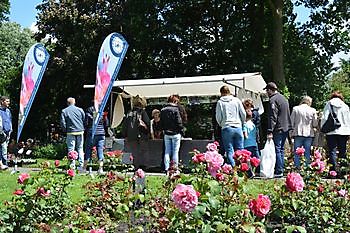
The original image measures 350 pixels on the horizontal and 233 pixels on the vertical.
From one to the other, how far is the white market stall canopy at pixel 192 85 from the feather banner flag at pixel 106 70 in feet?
11.7

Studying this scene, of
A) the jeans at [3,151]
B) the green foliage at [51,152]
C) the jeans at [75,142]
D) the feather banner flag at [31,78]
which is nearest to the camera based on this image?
the jeans at [75,142]

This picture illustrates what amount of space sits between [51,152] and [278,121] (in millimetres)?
15289

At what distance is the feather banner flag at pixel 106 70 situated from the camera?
11453 millimetres

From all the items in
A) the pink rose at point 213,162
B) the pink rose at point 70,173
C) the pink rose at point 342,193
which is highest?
the pink rose at point 213,162

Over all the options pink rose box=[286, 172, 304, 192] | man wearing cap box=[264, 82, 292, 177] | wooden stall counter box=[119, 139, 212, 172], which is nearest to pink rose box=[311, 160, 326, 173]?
pink rose box=[286, 172, 304, 192]

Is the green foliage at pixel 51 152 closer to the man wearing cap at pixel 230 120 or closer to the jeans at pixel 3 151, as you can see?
the jeans at pixel 3 151

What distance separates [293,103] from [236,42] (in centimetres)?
355

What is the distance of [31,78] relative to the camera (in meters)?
13.3

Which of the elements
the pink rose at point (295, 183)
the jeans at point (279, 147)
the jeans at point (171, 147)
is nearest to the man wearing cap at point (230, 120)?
the jeans at point (279, 147)

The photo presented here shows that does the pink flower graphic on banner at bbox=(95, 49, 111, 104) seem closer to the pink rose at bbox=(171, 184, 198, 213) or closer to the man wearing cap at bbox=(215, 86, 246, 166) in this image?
the man wearing cap at bbox=(215, 86, 246, 166)

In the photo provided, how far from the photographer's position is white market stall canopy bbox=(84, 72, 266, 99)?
14672 millimetres

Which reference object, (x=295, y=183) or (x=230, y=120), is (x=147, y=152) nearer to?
(x=230, y=120)

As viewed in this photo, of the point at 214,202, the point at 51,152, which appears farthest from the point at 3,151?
the point at 51,152

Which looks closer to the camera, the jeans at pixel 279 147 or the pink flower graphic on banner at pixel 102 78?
the jeans at pixel 279 147
